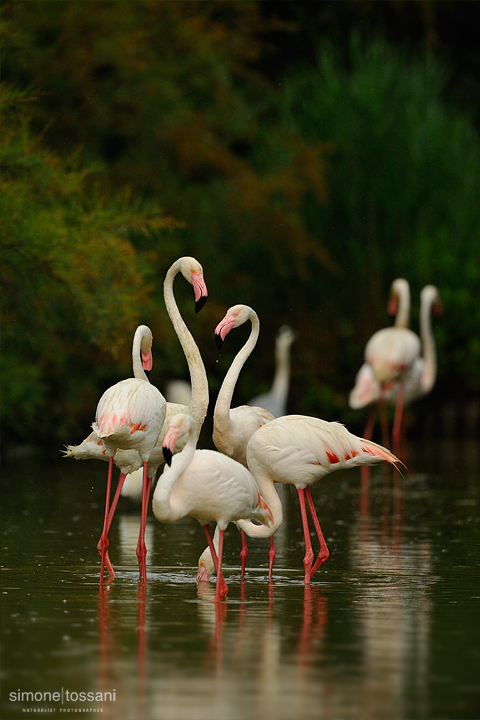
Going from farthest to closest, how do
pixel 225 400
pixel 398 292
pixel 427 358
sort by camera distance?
pixel 398 292
pixel 427 358
pixel 225 400

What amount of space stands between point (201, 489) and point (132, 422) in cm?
80

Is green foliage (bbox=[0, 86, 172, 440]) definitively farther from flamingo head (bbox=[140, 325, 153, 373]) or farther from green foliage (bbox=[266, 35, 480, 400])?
green foliage (bbox=[266, 35, 480, 400])

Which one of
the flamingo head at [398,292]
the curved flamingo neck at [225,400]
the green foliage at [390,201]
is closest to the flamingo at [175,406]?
the curved flamingo neck at [225,400]

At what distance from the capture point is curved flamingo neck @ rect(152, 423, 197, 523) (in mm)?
6902

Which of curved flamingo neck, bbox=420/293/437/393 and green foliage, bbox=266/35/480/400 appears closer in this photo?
curved flamingo neck, bbox=420/293/437/393

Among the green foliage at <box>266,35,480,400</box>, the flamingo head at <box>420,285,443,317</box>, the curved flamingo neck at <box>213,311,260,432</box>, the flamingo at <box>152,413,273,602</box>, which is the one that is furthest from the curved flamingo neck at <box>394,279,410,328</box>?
the flamingo at <box>152,413,273,602</box>

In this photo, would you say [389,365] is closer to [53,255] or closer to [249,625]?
[53,255]

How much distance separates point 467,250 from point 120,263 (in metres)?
10.4

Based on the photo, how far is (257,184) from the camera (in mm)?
20453

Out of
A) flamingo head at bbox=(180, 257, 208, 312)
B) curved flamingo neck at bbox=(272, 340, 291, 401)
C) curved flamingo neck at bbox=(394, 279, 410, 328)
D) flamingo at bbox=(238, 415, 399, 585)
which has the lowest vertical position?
flamingo at bbox=(238, 415, 399, 585)

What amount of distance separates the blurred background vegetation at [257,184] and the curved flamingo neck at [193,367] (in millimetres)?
7543

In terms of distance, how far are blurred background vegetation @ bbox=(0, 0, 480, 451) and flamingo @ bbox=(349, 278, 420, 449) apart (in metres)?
2.37

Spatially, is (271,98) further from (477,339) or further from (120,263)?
(120,263)

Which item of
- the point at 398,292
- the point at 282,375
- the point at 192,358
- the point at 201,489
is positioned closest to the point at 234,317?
the point at 192,358
